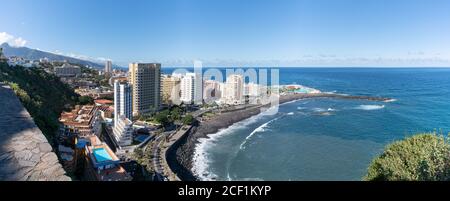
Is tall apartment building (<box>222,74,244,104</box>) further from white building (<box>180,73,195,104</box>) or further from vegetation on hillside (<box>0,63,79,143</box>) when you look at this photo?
vegetation on hillside (<box>0,63,79,143</box>)

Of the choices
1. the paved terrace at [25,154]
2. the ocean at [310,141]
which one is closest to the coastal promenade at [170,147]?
the ocean at [310,141]

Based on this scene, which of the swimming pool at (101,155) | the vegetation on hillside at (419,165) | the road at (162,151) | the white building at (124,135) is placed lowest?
the road at (162,151)

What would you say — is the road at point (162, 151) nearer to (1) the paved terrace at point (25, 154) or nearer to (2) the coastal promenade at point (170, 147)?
(2) the coastal promenade at point (170, 147)

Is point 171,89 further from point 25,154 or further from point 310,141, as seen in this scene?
point 25,154

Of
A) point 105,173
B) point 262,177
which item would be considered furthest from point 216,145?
point 105,173

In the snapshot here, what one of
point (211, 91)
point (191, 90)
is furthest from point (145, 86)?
point (211, 91)

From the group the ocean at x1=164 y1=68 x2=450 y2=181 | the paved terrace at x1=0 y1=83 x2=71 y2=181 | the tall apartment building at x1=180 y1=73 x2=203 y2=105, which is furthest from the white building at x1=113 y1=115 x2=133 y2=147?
the tall apartment building at x1=180 y1=73 x2=203 y2=105
